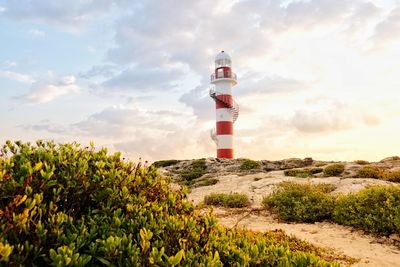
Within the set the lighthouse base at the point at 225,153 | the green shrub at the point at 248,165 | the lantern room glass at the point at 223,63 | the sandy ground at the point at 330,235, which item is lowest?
the sandy ground at the point at 330,235

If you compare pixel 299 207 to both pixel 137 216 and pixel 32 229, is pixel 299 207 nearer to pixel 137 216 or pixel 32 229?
pixel 137 216

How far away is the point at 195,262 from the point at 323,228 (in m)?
9.02

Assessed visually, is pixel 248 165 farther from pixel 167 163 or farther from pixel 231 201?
pixel 231 201

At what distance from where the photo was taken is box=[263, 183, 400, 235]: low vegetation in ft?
34.5

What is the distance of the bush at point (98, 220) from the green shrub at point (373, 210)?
7.64 m

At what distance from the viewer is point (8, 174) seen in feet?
11.7

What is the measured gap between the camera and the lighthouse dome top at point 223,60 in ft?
172

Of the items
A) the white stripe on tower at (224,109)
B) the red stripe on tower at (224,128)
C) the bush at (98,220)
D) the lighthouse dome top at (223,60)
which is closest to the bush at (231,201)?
the bush at (98,220)

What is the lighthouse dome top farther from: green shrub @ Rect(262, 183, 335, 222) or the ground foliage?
green shrub @ Rect(262, 183, 335, 222)

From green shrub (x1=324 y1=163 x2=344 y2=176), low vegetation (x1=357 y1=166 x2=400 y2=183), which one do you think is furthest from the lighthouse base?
low vegetation (x1=357 y1=166 x2=400 y2=183)

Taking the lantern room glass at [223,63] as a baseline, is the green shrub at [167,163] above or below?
below

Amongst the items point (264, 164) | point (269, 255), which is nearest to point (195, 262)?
point (269, 255)

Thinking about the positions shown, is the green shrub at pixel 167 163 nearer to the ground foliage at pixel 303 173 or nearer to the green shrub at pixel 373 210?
the ground foliage at pixel 303 173

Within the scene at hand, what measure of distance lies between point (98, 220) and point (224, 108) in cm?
4617
